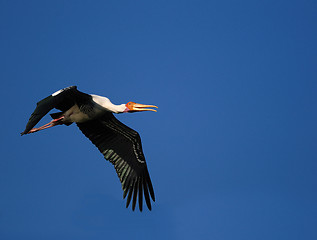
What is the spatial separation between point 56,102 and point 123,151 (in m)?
3.45

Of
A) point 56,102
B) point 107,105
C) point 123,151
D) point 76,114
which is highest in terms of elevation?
point 107,105

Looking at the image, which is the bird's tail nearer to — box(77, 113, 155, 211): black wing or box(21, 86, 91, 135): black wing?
box(21, 86, 91, 135): black wing

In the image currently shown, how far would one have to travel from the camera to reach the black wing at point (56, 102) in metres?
8.20

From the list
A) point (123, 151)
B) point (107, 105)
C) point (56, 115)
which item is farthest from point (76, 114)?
point (123, 151)

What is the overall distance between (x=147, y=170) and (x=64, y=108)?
283 cm

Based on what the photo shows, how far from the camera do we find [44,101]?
8766 millimetres

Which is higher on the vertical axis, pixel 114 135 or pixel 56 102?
pixel 114 135

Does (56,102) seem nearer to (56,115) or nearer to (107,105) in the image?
(107,105)

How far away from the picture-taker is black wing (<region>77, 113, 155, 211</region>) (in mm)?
11523

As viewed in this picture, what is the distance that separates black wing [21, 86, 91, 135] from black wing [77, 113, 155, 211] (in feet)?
3.35

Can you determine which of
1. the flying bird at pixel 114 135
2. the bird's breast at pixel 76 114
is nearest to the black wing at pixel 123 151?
the flying bird at pixel 114 135

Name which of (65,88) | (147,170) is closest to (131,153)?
(147,170)

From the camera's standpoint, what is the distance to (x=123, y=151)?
11.8 m

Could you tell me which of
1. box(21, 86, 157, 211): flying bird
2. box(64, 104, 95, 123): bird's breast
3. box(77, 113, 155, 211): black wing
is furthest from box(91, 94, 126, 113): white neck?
box(77, 113, 155, 211): black wing
